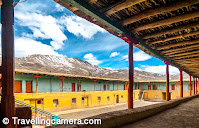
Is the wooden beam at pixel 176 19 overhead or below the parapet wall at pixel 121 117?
overhead

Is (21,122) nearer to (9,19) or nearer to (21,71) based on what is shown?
(9,19)

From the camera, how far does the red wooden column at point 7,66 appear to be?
210cm

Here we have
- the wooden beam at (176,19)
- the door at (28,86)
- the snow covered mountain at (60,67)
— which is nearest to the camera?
the wooden beam at (176,19)

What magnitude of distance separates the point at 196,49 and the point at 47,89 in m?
16.5

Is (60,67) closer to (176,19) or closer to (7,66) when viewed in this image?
(176,19)

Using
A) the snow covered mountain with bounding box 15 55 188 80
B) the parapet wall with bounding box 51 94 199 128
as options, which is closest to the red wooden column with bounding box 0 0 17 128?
the parapet wall with bounding box 51 94 199 128

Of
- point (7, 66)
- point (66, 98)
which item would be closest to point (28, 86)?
point (66, 98)

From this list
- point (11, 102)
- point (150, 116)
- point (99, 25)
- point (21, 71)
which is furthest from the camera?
point (21, 71)

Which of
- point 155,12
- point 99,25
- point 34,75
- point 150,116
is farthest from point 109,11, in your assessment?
point 34,75

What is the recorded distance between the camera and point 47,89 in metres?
18.2

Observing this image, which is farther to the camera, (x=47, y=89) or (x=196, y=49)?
(x=47, y=89)

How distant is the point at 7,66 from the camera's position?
84.1 inches

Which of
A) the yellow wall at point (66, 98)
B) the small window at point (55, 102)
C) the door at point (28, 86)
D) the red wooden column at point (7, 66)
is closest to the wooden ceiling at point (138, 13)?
the red wooden column at point (7, 66)

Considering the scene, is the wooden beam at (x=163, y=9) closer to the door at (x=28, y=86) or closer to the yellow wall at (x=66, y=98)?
the yellow wall at (x=66, y=98)
